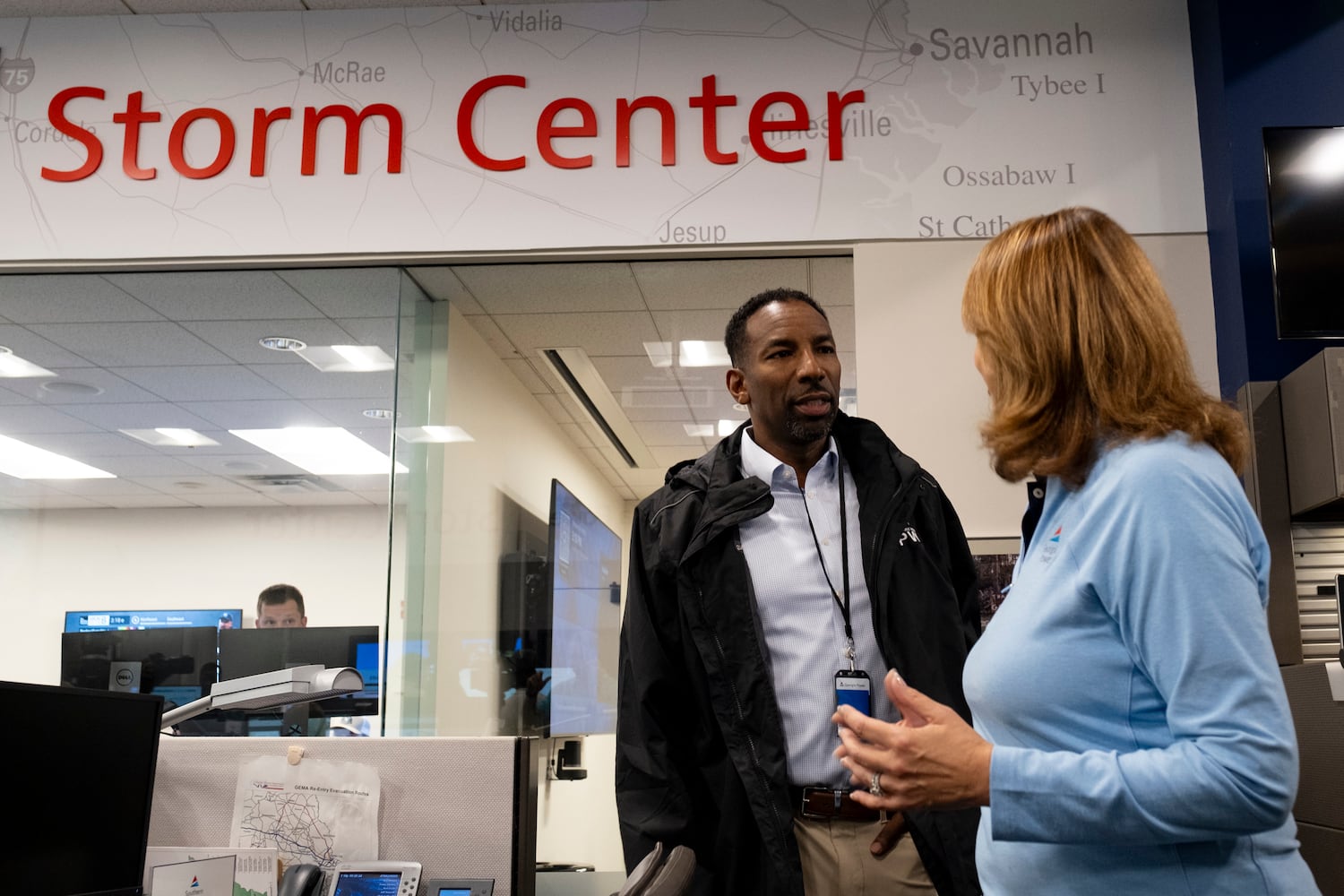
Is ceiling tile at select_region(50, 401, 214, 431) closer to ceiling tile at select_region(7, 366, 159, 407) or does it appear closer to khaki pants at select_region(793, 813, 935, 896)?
ceiling tile at select_region(7, 366, 159, 407)

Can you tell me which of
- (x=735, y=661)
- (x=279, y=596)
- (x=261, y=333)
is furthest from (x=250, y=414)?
(x=735, y=661)

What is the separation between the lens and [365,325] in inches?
144

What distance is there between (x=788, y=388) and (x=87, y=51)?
2.79 meters

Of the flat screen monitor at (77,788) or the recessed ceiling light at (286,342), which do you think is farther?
the recessed ceiling light at (286,342)

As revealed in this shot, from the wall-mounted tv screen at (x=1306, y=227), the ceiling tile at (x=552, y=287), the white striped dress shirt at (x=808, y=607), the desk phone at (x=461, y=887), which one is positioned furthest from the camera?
the ceiling tile at (x=552, y=287)

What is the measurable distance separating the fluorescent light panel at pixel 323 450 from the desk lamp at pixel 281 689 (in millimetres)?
1619

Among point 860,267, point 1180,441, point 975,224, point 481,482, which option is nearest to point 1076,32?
point 975,224

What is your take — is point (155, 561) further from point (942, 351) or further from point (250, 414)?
point (942, 351)

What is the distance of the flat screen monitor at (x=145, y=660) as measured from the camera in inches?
139

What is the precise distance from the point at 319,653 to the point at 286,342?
1.02 metres

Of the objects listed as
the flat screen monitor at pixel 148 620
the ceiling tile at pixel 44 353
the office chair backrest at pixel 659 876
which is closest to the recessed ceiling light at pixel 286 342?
the ceiling tile at pixel 44 353

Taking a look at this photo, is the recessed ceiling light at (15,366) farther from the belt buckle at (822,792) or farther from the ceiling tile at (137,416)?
the belt buckle at (822,792)

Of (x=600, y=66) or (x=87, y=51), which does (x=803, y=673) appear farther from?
(x=87, y=51)

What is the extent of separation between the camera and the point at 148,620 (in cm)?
375
